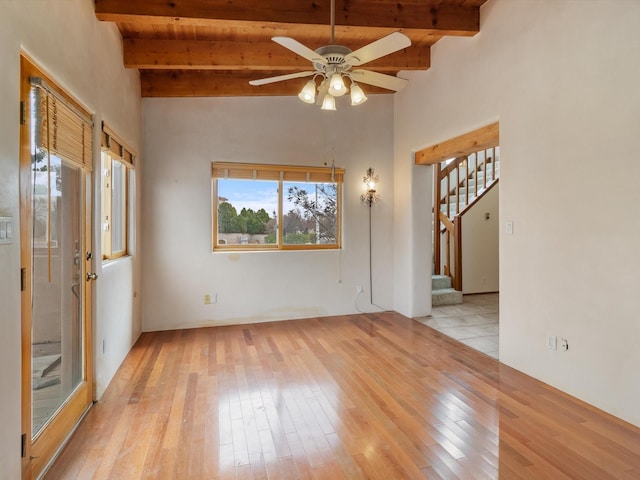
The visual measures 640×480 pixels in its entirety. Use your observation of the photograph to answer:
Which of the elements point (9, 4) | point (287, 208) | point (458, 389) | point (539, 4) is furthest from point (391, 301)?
point (9, 4)

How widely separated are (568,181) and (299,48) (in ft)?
7.28

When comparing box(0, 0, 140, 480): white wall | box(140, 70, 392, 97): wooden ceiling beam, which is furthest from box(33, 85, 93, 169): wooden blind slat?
box(140, 70, 392, 97): wooden ceiling beam

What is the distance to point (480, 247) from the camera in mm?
6488

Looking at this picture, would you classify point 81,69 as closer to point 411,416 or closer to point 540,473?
point 411,416

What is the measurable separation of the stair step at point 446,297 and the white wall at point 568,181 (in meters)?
2.23

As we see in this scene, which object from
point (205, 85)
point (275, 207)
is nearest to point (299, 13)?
point (205, 85)

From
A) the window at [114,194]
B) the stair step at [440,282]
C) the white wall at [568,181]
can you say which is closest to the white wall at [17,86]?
the window at [114,194]

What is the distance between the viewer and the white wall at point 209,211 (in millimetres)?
4320

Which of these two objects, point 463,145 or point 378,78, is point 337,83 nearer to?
point 378,78

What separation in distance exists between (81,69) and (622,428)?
13.8 feet

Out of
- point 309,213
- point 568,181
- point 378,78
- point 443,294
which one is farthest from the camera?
point 443,294

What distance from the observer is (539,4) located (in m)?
2.91

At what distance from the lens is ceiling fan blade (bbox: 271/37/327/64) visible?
2057mm

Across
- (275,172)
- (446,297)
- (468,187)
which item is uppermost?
(468,187)
